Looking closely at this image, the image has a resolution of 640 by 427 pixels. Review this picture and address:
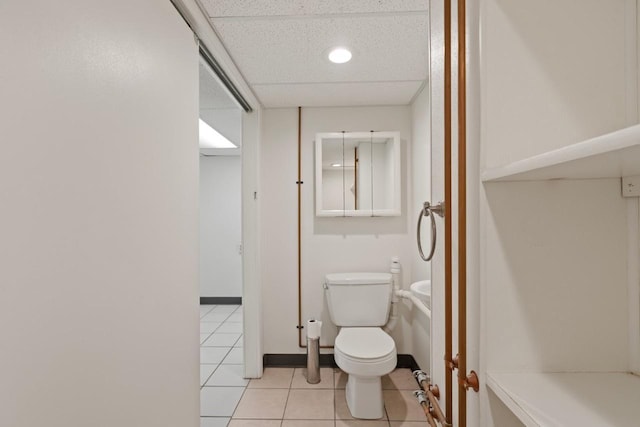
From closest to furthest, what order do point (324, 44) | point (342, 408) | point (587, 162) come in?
1. point (587, 162)
2. point (324, 44)
3. point (342, 408)

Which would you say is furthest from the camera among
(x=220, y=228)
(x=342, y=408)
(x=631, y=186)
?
(x=220, y=228)

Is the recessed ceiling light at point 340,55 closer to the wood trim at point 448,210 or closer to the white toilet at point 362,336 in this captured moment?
the wood trim at point 448,210

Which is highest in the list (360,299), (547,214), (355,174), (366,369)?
(355,174)

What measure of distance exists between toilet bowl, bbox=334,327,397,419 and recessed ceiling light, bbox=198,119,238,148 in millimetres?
2504

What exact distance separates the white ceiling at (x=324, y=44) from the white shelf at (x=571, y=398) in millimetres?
1435

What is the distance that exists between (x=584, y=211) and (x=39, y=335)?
109 centimetres

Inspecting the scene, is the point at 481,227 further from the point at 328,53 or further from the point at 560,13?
the point at 328,53

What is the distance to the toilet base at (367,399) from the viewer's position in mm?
1928

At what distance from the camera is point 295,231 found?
2.62m

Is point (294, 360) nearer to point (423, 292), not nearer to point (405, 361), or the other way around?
point (405, 361)

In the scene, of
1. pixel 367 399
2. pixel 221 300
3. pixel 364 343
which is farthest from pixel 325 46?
pixel 221 300

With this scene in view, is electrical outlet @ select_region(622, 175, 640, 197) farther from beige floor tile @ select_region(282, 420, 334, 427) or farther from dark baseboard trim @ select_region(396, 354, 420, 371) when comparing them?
dark baseboard trim @ select_region(396, 354, 420, 371)

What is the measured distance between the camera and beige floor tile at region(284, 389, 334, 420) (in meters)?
1.96

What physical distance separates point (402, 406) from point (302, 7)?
2421 millimetres
